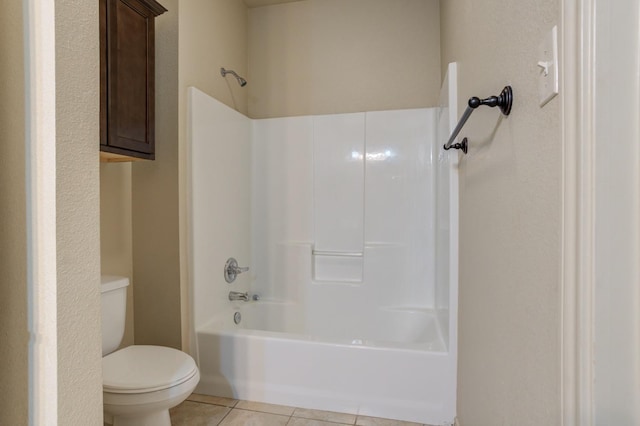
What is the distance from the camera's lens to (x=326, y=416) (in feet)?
5.91

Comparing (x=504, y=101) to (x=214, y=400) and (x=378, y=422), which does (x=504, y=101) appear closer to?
(x=378, y=422)

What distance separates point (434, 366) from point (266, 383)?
0.96m

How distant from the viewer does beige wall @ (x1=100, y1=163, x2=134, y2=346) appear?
75.2 inches

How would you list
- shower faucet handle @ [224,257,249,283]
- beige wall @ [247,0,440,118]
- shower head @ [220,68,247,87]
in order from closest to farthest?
shower faucet handle @ [224,257,249,283]
shower head @ [220,68,247,87]
beige wall @ [247,0,440,118]

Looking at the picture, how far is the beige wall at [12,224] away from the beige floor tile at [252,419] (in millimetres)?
1248

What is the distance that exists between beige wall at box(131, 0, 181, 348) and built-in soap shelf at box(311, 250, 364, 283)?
1101 millimetres

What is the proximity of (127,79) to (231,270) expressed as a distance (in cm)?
136

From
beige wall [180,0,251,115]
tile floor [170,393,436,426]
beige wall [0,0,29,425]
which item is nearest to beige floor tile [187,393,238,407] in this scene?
tile floor [170,393,436,426]

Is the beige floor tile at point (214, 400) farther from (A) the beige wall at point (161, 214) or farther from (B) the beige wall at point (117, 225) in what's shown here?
(B) the beige wall at point (117, 225)

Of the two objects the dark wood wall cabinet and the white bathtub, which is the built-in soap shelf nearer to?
the white bathtub

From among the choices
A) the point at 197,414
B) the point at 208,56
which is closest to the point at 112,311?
the point at 197,414

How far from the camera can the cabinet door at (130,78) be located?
1.57 metres

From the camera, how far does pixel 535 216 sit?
0.67 metres

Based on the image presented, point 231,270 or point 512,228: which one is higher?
point 512,228
